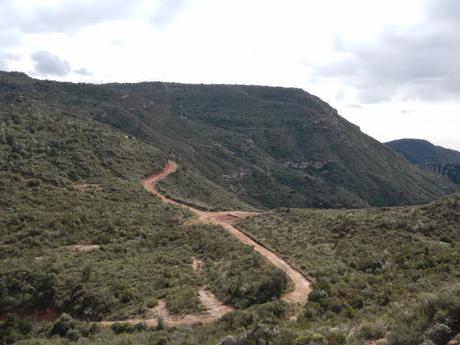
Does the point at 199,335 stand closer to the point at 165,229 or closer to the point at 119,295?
the point at 119,295

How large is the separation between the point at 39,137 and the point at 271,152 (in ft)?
229

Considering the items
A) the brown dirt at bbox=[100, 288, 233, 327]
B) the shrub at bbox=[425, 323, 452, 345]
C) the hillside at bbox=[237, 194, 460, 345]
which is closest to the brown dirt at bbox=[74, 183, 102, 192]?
the hillside at bbox=[237, 194, 460, 345]

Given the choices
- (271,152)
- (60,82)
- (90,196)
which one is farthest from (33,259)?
(60,82)

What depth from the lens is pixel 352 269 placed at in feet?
74.5

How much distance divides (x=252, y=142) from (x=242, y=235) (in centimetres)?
7977

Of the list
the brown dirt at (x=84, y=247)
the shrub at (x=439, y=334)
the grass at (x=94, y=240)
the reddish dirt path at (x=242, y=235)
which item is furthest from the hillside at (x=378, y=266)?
the brown dirt at (x=84, y=247)

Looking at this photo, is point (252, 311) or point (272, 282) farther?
point (272, 282)

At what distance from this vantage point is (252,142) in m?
112

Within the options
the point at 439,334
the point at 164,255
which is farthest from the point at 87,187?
the point at 439,334

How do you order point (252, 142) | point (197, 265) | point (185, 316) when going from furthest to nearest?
point (252, 142) < point (197, 265) < point (185, 316)

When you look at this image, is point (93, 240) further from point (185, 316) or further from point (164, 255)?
point (185, 316)

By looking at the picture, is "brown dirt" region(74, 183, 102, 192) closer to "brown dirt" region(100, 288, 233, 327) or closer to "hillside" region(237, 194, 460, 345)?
"hillside" region(237, 194, 460, 345)

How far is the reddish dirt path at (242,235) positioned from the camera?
68.0ft

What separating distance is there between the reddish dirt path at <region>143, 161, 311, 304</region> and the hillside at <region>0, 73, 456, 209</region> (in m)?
4.35
